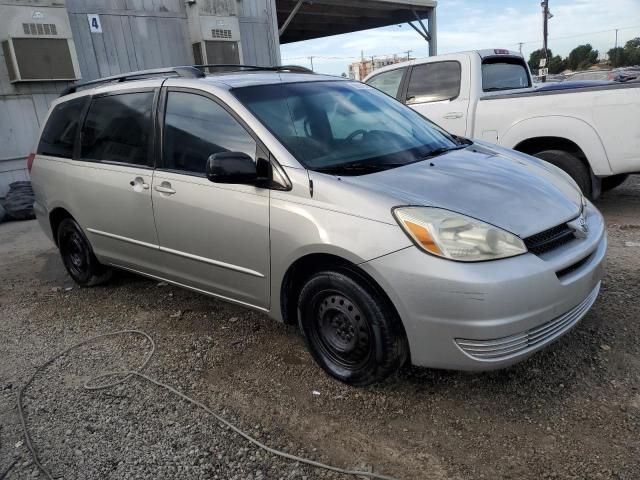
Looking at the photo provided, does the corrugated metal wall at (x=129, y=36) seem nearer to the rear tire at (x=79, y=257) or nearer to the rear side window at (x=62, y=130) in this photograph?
the rear side window at (x=62, y=130)

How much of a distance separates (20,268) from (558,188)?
543 centimetres

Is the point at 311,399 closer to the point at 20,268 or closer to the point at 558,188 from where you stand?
the point at 558,188

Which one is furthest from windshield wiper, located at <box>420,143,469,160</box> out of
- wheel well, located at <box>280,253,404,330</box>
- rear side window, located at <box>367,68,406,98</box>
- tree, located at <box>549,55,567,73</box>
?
tree, located at <box>549,55,567,73</box>

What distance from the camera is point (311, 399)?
2.83 meters

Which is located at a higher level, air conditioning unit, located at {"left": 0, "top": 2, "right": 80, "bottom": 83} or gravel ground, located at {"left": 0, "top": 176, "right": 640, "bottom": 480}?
air conditioning unit, located at {"left": 0, "top": 2, "right": 80, "bottom": 83}

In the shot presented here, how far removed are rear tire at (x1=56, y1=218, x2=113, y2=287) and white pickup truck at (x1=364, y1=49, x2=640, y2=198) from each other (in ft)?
13.9

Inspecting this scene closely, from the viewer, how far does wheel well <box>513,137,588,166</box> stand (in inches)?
215

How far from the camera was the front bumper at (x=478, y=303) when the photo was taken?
2.30 meters

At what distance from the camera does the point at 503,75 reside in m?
6.69

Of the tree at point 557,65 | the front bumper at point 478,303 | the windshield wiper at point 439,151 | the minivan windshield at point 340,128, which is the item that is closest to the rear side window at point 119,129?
the minivan windshield at point 340,128

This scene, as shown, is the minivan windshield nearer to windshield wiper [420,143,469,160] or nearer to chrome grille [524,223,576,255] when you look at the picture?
windshield wiper [420,143,469,160]

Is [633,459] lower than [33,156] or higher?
lower

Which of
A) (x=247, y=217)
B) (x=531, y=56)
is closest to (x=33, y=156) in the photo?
(x=247, y=217)

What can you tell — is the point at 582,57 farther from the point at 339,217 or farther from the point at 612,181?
the point at 339,217
